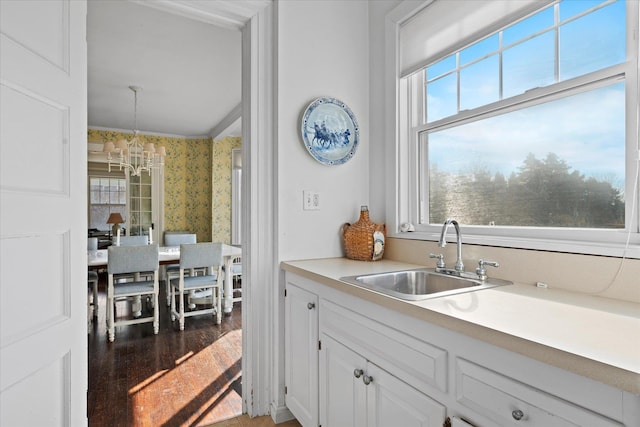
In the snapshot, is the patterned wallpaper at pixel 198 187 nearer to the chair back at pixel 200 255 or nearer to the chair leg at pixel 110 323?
the chair back at pixel 200 255

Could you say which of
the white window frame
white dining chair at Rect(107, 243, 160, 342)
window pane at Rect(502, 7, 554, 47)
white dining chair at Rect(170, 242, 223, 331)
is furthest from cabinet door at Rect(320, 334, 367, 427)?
white dining chair at Rect(107, 243, 160, 342)

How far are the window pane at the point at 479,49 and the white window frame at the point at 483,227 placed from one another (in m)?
0.09

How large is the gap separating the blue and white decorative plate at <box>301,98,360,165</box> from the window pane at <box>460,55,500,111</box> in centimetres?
65

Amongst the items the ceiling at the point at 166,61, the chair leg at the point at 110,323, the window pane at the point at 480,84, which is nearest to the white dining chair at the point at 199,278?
the chair leg at the point at 110,323

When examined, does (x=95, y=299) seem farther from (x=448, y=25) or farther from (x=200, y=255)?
(x=448, y=25)

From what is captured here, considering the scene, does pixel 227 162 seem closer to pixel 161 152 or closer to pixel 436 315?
pixel 161 152

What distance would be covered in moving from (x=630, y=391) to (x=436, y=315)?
1.41ft

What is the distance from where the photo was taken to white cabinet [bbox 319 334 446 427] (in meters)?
1.07

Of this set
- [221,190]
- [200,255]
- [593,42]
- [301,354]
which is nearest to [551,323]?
[593,42]

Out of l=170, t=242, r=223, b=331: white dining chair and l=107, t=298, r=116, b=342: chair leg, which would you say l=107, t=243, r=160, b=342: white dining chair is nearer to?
l=107, t=298, r=116, b=342: chair leg

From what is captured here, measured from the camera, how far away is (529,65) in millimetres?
1510

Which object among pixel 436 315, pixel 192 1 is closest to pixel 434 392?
pixel 436 315

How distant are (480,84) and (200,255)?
10.0 feet

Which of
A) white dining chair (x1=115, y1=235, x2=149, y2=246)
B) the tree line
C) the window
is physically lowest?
white dining chair (x1=115, y1=235, x2=149, y2=246)
